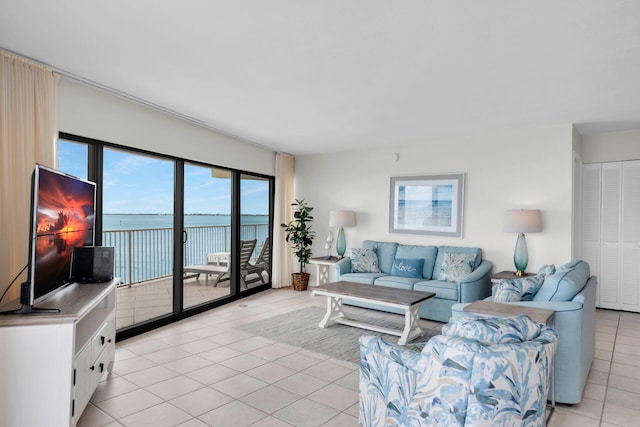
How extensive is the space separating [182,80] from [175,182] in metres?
1.70

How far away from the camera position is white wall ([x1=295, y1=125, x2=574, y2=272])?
190 inches

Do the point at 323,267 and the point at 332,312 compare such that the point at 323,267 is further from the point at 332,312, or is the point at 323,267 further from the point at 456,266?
the point at 456,266

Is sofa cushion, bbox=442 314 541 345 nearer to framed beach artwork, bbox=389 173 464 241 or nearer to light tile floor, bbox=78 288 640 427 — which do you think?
light tile floor, bbox=78 288 640 427

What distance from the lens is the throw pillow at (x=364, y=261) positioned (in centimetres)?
571

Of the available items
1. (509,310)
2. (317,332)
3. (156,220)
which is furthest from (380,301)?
(156,220)

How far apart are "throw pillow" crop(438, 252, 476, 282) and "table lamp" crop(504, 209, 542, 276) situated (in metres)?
0.55

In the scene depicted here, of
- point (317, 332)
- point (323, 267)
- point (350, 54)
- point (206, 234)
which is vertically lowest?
point (317, 332)

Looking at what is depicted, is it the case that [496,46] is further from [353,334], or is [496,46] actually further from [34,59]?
[34,59]

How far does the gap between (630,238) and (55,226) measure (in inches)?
263

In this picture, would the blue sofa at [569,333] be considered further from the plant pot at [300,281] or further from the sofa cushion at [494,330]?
the plant pot at [300,281]

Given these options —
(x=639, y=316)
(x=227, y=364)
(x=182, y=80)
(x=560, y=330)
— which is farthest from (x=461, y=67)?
(x=639, y=316)

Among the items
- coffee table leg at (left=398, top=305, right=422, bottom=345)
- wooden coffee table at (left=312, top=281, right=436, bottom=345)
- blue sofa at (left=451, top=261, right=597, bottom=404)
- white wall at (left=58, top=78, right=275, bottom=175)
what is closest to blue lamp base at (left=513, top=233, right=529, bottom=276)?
wooden coffee table at (left=312, top=281, right=436, bottom=345)

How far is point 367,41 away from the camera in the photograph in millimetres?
2570

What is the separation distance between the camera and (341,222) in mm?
6281
